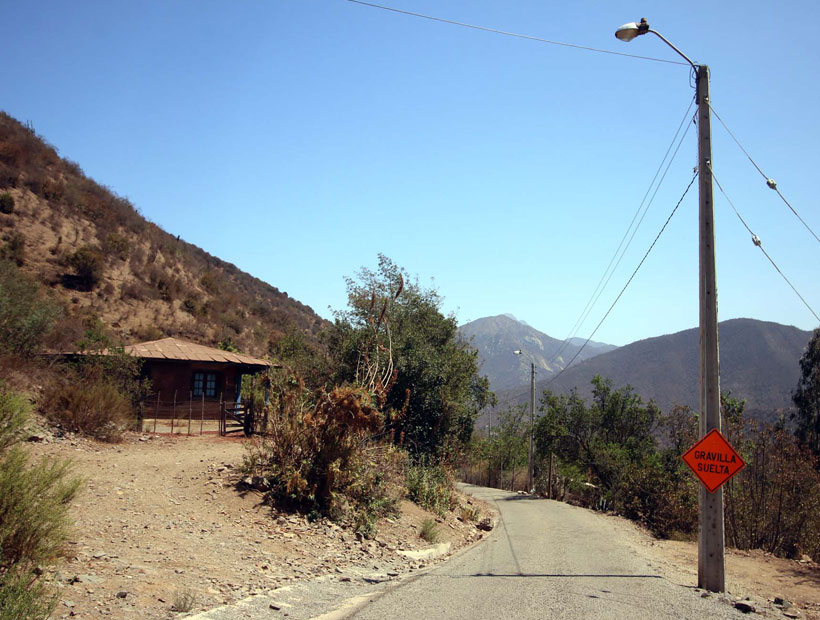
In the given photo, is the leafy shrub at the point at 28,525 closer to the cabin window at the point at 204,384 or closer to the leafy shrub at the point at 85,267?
the cabin window at the point at 204,384

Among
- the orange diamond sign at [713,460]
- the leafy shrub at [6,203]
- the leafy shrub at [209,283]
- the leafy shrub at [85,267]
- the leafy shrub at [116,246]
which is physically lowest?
the orange diamond sign at [713,460]

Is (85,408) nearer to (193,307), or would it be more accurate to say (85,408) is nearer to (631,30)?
(631,30)

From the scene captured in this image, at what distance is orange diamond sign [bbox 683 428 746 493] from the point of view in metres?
9.98

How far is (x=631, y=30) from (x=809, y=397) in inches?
1614

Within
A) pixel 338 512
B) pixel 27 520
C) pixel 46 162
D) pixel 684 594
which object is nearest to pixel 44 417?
pixel 338 512

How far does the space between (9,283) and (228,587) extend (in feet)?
63.5

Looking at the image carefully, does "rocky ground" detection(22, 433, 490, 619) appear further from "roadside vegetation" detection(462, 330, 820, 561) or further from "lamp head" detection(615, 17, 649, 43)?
"lamp head" detection(615, 17, 649, 43)

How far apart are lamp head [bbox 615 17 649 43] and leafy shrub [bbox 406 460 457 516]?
1157 cm

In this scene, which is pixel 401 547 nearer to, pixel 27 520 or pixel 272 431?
pixel 272 431

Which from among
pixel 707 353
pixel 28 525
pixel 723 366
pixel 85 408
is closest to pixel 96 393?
pixel 85 408

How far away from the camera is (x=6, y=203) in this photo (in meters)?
37.5

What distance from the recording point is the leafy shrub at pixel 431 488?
53.9 ft

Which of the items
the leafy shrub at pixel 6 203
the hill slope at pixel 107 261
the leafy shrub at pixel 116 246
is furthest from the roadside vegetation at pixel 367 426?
Result: the leafy shrub at pixel 6 203

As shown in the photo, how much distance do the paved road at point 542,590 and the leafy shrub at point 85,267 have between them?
31.4m
